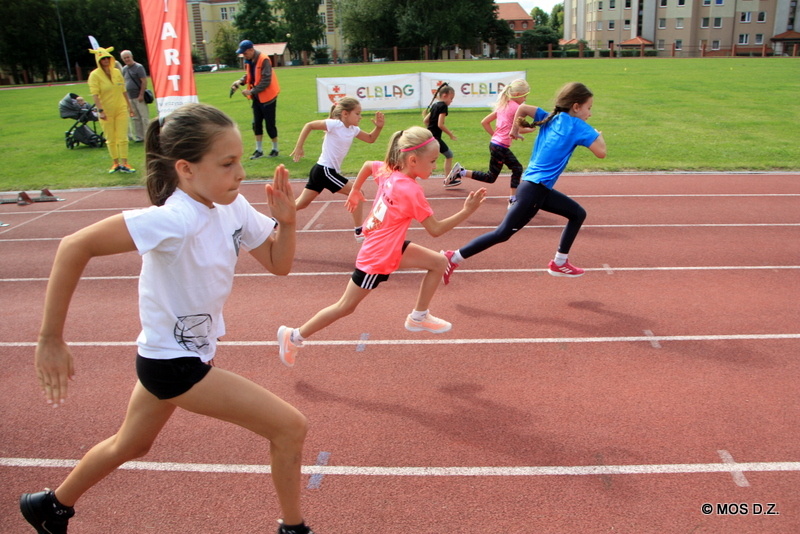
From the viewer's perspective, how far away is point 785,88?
25.6 m

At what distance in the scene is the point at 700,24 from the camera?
7150 cm

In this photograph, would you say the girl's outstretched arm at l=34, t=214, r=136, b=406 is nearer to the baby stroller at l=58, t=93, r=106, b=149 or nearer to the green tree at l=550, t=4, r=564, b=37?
the baby stroller at l=58, t=93, r=106, b=149

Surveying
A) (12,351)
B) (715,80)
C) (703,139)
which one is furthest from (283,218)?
(715,80)

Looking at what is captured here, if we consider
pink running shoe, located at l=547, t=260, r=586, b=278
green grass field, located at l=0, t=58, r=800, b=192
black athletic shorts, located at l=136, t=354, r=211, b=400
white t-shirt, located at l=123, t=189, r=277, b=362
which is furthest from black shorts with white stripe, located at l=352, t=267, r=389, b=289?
green grass field, located at l=0, t=58, r=800, b=192

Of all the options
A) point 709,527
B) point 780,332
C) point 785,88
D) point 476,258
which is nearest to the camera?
point 709,527

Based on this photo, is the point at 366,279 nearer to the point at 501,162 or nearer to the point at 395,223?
the point at 395,223

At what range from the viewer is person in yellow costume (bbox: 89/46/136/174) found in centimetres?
1265

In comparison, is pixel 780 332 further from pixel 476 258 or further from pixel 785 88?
pixel 785 88

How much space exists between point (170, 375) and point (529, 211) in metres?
4.44

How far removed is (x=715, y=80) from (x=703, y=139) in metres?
17.5

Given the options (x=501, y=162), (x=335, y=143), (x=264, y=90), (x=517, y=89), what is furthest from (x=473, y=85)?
(x=335, y=143)

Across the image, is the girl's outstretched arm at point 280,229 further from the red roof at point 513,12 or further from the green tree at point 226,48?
the red roof at point 513,12

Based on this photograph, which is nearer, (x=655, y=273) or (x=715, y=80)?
(x=655, y=273)

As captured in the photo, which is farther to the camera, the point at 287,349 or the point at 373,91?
the point at 373,91
